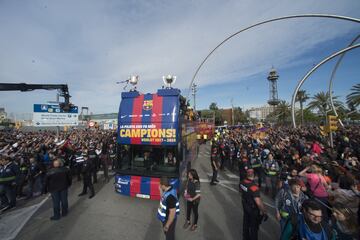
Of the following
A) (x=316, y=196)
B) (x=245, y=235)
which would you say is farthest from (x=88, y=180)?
(x=316, y=196)

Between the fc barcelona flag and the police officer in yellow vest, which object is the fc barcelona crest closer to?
the fc barcelona flag

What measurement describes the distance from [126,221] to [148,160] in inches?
79.5

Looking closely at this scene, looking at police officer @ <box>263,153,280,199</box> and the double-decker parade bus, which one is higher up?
the double-decker parade bus

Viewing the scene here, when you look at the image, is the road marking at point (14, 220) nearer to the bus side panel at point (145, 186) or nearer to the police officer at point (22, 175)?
the police officer at point (22, 175)

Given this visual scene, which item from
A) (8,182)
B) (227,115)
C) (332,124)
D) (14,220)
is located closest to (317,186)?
(332,124)

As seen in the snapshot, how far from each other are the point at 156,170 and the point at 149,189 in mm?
657

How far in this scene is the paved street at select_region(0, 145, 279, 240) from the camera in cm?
492

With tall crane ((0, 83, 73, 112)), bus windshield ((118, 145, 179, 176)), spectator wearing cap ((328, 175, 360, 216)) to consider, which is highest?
tall crane ((0, 83, 73, 112))

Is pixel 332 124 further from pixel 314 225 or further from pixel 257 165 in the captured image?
pixel 314 225

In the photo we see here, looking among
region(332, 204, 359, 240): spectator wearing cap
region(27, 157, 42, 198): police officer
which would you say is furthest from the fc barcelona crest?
region(332, 204, 359, 240): spectator wearing cap

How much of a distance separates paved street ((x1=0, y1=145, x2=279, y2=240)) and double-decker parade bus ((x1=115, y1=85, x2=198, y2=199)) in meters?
0.68

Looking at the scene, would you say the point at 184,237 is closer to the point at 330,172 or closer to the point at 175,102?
the point at 175,102

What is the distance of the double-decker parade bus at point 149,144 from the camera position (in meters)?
6.30

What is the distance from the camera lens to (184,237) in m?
4.82
